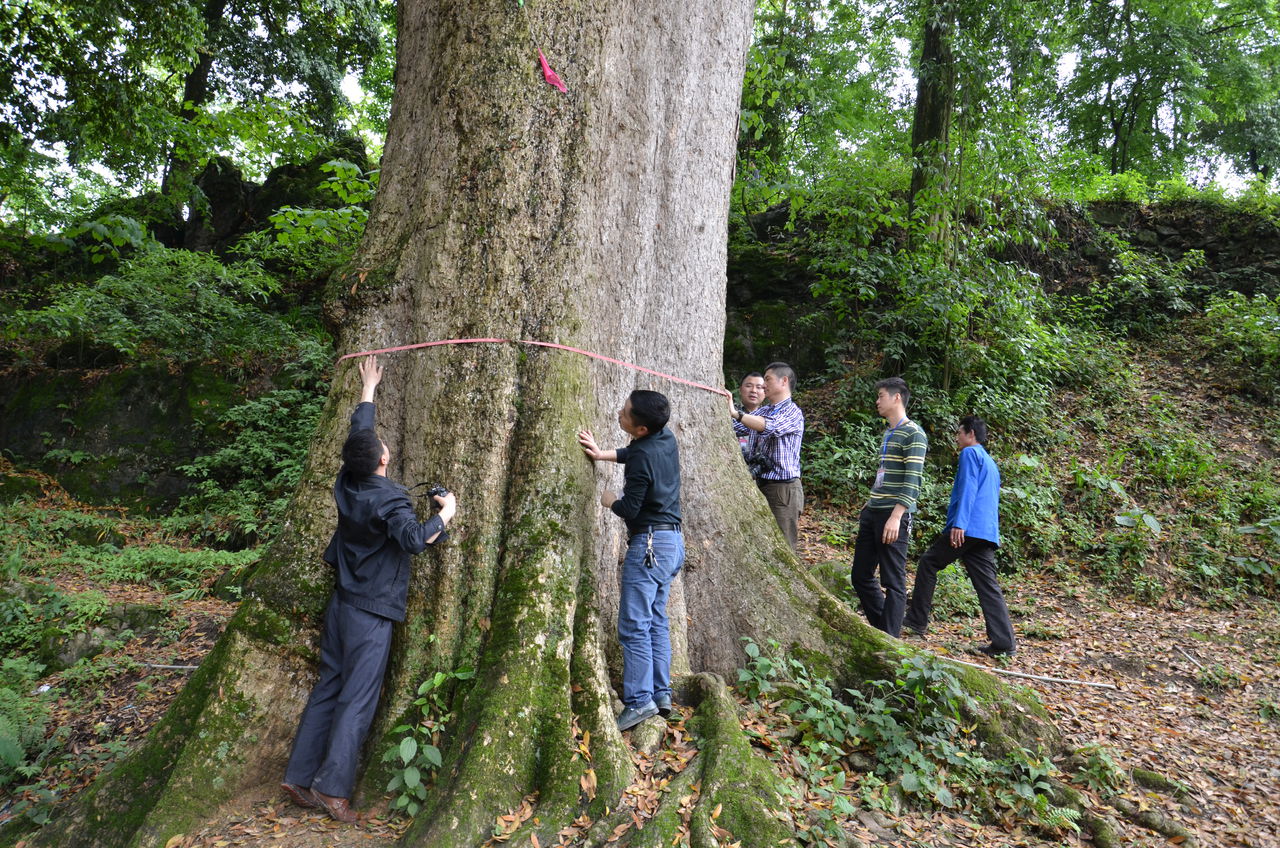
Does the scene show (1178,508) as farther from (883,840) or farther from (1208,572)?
(883,840)

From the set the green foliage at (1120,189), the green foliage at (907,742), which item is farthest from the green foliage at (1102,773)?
the green foliage at (1120,189)

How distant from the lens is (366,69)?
17906mm

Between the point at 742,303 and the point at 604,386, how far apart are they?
27.5ft

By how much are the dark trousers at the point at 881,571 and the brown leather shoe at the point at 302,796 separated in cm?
396

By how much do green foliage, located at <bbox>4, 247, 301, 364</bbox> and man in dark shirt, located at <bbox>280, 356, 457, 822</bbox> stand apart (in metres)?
8.32

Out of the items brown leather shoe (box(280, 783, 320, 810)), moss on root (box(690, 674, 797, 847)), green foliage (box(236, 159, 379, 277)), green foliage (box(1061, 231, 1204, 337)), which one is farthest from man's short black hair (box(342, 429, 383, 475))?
green foliage (box(1061, 231, 1204, 337))

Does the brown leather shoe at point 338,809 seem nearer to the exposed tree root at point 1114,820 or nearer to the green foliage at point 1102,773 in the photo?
the exposed tree root at point 1114,820

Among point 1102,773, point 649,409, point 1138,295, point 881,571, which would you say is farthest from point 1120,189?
point 649,409

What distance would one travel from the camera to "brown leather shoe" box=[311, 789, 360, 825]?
135 inches

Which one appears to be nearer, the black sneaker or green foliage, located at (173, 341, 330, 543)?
the black sneaker

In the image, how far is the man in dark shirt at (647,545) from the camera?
383 cm

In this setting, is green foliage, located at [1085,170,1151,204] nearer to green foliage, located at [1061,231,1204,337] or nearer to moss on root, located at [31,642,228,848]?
green foliage, located at [1061,231,1204,337]

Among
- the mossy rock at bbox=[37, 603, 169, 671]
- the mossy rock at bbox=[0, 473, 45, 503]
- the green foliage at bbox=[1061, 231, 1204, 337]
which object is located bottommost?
the mossy rock at bbox=[37, 603, 169, 671]

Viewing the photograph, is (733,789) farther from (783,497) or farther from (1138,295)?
(1138,295)
